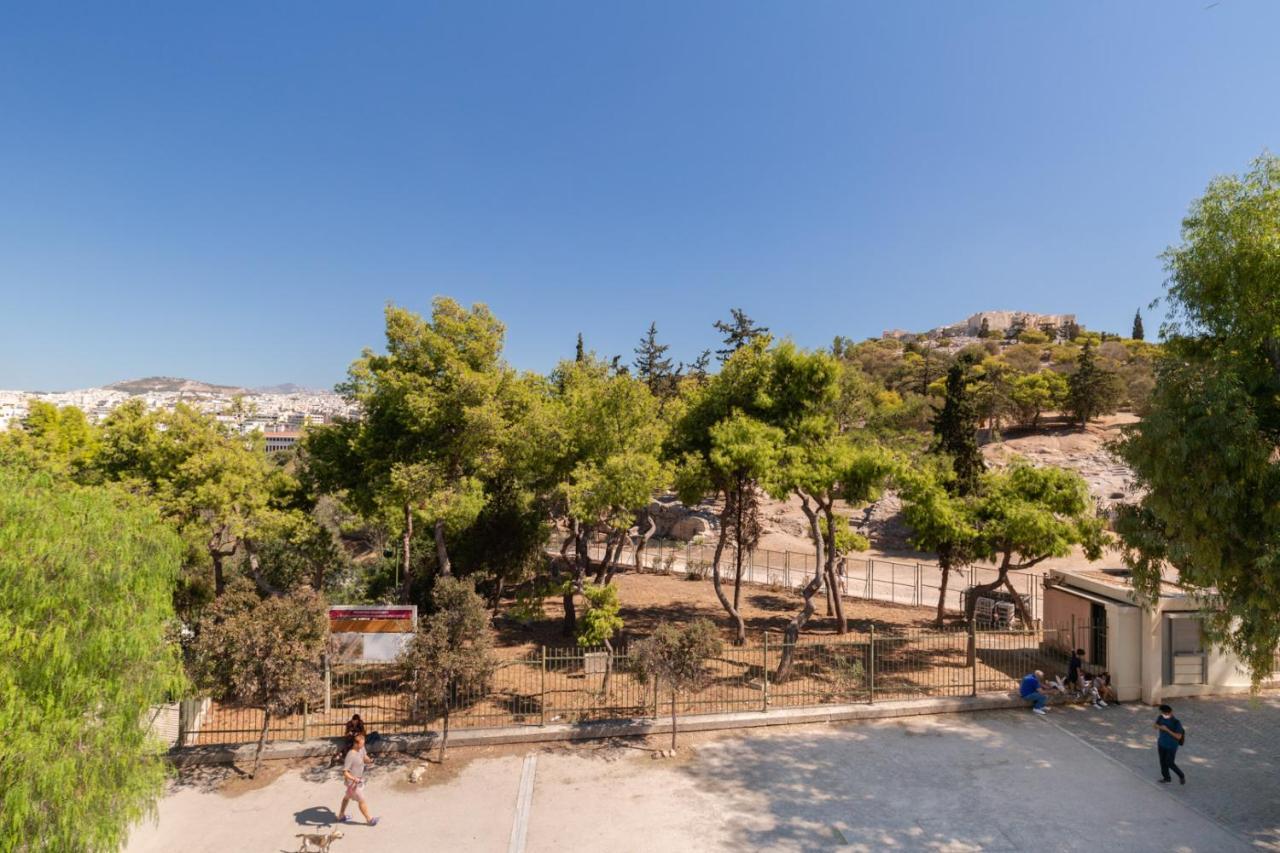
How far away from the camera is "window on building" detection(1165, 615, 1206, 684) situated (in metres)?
13.8

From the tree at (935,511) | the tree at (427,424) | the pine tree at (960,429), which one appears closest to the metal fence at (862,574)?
the pine tree at (960,429)

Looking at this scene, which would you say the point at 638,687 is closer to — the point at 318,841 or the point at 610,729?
the point at 610,729

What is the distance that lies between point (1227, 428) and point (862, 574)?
21368mm

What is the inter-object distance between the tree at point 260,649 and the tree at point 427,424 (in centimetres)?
369

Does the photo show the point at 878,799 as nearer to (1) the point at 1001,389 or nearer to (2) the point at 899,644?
(2) the point at 899,644

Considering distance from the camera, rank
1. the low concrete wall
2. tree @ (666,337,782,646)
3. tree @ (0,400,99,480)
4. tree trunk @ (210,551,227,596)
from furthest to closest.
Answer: tree @ (0,400,99,480) < tree trunk @ (210,551,227,596) < tree @ (666,337,782,646) < the low concrete wall

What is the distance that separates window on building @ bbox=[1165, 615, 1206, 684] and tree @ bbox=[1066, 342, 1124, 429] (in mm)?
50411

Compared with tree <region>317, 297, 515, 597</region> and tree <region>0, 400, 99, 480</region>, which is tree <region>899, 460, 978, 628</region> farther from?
tree <region>0, 400, 99, 480</region>

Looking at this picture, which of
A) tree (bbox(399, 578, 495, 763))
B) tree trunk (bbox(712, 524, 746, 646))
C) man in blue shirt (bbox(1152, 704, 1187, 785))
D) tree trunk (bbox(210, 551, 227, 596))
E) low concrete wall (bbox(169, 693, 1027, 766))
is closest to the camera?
man in blue shirt (bbox(1152, 704, 1187, 785))

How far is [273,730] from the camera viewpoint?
1264cm

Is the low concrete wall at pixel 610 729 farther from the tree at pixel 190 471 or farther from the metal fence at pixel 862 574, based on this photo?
the metal fence at pixel 862 574

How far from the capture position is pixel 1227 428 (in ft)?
29.8

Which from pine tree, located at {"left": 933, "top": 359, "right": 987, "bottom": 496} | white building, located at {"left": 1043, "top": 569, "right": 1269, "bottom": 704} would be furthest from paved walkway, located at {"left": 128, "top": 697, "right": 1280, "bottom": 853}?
pine tree, located at {"left": 933, "top": 359, "right": 987, "bottom": 496}

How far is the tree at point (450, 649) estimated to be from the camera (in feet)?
37.0
